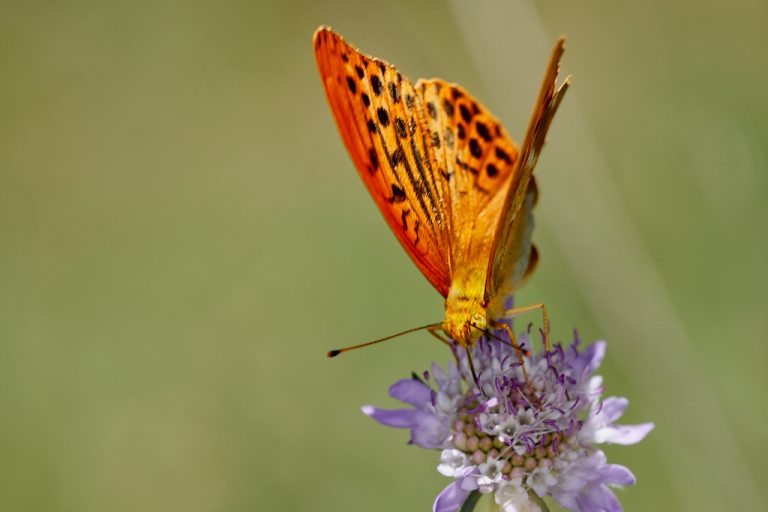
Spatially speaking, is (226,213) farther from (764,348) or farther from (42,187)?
(764,348)

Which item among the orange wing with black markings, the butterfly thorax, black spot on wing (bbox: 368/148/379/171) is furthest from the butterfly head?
black spot on wing (bbox: 368/148/379/171)

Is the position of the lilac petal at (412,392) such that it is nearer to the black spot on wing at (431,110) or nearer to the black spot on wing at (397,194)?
the black spot on wing at (397,194)

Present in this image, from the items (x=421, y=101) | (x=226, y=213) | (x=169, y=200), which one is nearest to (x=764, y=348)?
(x=421, y=101)

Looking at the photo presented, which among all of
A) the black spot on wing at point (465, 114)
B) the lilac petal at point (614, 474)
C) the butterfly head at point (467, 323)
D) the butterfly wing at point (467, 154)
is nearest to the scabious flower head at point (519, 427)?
the lilac petal at point (614, 474)

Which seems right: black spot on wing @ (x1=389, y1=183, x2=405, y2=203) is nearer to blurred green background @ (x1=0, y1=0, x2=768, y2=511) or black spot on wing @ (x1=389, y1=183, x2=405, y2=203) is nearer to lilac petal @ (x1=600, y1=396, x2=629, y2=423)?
lilac petal @ (x1=600, y1=396, x2=629, y2=423)

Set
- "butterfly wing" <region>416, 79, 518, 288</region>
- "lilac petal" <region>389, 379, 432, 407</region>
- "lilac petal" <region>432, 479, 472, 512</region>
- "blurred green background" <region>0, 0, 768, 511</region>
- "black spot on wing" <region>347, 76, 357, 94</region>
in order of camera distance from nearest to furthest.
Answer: "lilac petal" <region>432, 479, 472, 512</region> < "black spot on wing" <region>347, 76, 357, 94</region> < "lilac petal" <region>389, 379, 432, 407</region> < "butterfly wing" <region>416, 79, 518, 288</region> < "blurred green background" <region>0, 0, 768, 511</region>

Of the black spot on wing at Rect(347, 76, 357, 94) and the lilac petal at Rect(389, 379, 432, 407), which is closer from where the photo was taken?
the black spot on wing at Rect(347, 76, 357, 94)
